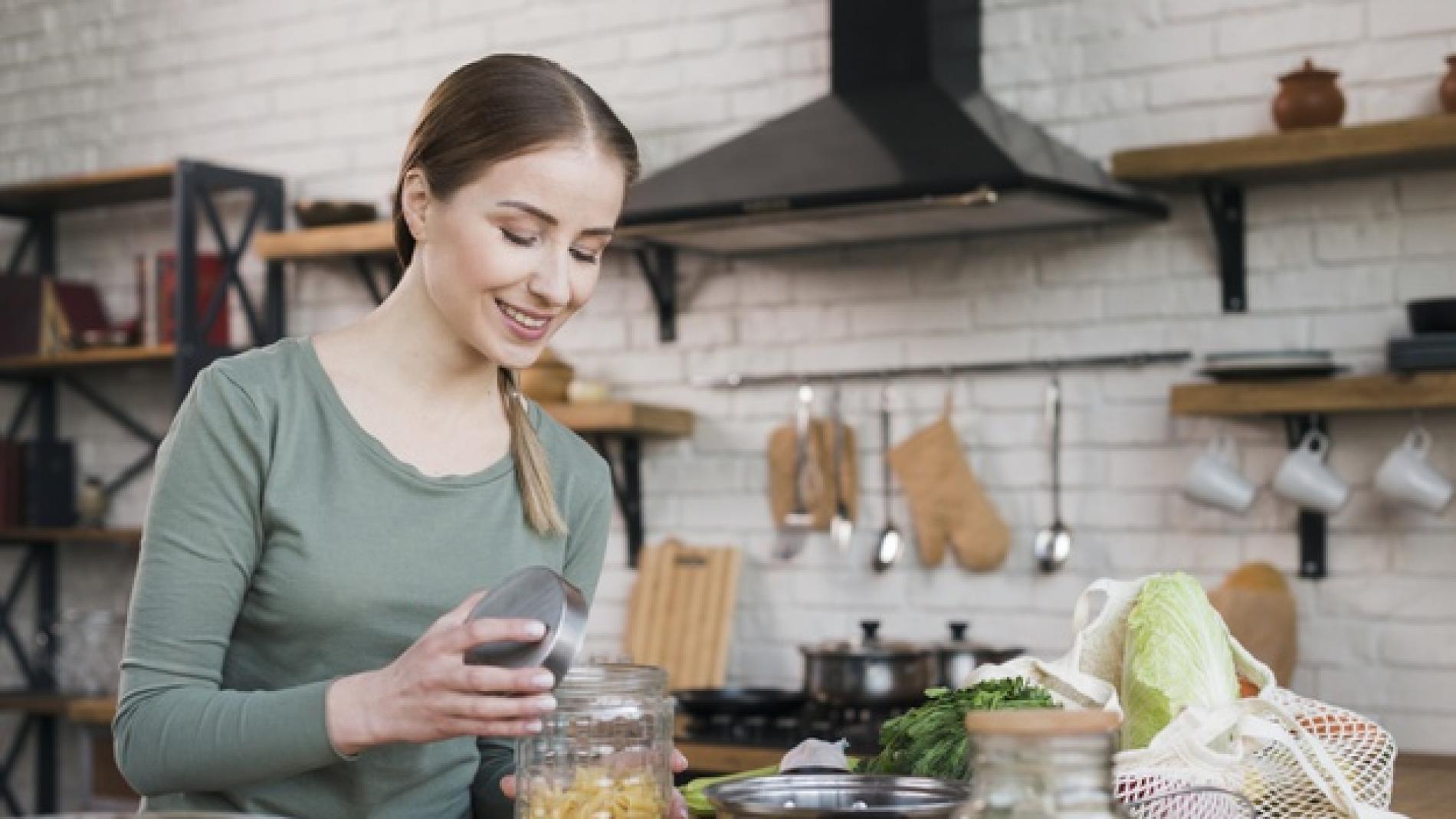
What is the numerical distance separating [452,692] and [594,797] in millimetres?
155

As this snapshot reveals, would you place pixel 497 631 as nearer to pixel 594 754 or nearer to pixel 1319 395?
pixel 594 754

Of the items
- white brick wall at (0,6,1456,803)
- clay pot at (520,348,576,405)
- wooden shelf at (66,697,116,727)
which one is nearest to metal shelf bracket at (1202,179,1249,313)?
white brick wall at (0,6,1456,803)

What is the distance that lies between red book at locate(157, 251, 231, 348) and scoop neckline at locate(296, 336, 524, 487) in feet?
11.6

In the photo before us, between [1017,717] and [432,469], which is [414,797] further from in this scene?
[1017,717]

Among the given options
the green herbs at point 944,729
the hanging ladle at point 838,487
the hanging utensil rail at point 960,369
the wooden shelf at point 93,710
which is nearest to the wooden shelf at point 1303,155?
the hanging utensil rail at point 960,369

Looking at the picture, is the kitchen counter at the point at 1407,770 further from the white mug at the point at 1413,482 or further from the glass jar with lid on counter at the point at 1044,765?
the glass jar with lid on counter at the point at 1044,765

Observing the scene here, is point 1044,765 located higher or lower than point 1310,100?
lower

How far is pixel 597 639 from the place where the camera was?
16.5ft

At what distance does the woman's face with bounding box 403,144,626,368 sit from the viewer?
1.84m

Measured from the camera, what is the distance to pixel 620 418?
4648 mm

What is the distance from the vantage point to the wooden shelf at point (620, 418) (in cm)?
466

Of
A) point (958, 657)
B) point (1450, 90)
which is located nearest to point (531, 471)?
point (958, 657)

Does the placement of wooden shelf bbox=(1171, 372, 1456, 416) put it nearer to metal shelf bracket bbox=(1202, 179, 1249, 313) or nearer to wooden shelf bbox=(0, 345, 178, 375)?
metal shelf bracket bbox=(1202, 179, 1249, 313)

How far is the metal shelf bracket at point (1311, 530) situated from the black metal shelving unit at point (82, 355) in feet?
9.22
